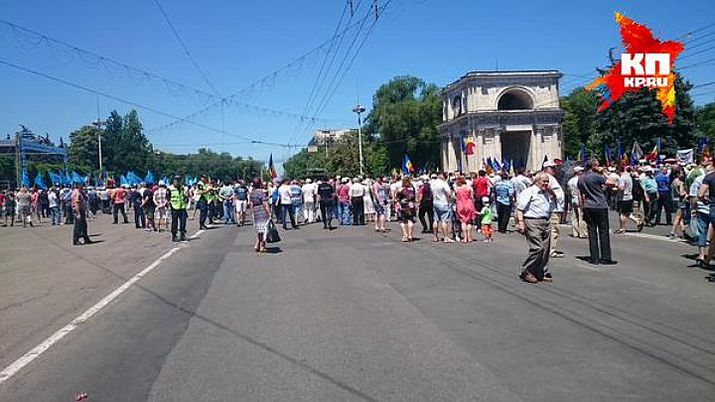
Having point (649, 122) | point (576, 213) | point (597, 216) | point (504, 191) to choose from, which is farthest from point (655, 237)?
point (649, 122)

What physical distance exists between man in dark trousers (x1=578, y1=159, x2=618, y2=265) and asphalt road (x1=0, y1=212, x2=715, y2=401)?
→ 0.44 m

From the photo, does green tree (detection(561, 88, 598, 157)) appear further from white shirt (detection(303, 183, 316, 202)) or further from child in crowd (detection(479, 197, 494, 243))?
child in crowd (detection(479, 197, 494, 243))

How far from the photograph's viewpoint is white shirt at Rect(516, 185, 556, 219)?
33.7 ft

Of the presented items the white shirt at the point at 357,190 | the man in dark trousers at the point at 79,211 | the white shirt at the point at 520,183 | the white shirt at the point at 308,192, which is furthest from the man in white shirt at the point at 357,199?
the man in dark trousers at the point at 79,211

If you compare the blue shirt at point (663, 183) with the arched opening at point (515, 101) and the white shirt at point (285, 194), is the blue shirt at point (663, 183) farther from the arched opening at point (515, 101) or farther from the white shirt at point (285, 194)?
the arched opening at point (515, 101)

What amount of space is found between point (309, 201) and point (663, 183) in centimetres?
1252

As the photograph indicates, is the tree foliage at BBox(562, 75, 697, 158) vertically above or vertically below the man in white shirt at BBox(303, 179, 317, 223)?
above

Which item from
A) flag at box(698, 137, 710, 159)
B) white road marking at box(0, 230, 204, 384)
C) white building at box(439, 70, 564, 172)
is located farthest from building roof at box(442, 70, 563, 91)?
white road marking at box(0, 230, 204, 384)

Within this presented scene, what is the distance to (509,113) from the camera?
70500mm

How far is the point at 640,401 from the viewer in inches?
188

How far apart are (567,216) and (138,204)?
651 inches

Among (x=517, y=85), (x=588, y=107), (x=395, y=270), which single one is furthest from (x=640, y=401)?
(x=588, y=107)

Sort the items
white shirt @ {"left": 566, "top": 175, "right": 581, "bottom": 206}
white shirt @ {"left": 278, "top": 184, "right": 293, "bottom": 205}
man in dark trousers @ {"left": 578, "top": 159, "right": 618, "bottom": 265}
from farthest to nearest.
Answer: white shirt @ {"left": 278, "top": 184, "right": 293, "bottom": 205}
white shirt @ {"left": 566, "top": 175, "right": 581, "bottom": 206}
man in dark trousers @ {"left": 578, "top": 159, "right": 618, "bottom": 265}

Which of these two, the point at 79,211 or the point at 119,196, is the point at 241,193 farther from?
the point at 79,211
